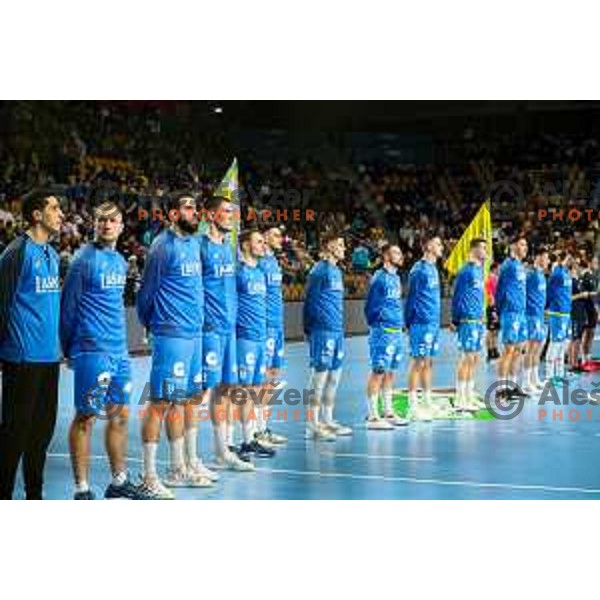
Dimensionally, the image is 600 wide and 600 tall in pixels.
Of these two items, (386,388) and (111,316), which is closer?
(111,316)

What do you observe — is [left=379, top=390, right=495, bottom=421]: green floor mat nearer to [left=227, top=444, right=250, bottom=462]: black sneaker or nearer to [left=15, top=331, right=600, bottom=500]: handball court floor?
[left=15, top=331, right=600, bottom=500]: handball court floor

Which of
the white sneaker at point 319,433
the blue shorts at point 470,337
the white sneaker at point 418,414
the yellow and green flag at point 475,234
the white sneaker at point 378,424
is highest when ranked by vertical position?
the yellow and green flag at point 475,234

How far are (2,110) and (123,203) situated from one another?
5.51 feet

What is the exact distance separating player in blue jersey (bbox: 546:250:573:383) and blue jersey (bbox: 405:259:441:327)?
324 centimetres

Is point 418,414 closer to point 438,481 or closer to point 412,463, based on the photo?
point 412,463

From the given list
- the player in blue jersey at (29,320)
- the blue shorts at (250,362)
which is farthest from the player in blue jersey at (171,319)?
the blue shorts at (250,362)

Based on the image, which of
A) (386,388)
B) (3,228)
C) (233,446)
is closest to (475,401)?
(386,388)

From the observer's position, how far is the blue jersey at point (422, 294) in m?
11.8

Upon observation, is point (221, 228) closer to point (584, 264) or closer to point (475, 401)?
point (475, 401)

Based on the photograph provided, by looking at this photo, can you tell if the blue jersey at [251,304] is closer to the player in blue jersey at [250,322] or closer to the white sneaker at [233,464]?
the player in blue jersey at [250,322]

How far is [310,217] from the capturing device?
57.8 ft

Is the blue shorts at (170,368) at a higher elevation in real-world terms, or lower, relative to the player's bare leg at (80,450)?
higher

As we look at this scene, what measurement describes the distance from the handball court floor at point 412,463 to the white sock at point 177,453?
0.17m

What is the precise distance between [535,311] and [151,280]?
6968mm
